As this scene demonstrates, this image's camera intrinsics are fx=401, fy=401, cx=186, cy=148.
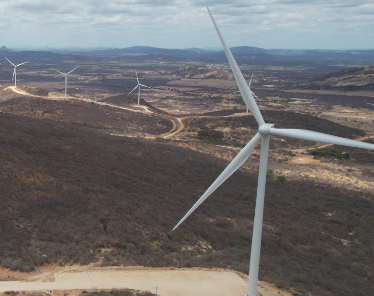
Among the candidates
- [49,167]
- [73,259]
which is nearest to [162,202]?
[49,167]

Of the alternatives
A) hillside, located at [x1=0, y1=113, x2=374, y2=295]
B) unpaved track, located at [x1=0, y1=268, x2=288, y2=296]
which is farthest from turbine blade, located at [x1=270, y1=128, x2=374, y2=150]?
hillside, located at [x1=0, y1=113, x2=374, y2=295]

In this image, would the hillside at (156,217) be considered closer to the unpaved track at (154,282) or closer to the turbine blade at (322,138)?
the unpaved track at (154,282)

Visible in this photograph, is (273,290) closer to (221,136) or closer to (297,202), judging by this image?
(297,202)

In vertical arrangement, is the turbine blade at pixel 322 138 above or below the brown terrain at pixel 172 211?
above

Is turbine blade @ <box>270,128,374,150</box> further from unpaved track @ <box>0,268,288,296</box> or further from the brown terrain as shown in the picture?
the brown terrain

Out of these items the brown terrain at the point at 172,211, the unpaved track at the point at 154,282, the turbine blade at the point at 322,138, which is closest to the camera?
the turbine blade at the point at 322,138

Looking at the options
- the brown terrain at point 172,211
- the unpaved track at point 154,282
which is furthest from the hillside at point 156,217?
the unpaved track at point 154,282

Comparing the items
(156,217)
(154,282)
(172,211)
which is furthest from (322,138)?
(172,211)
